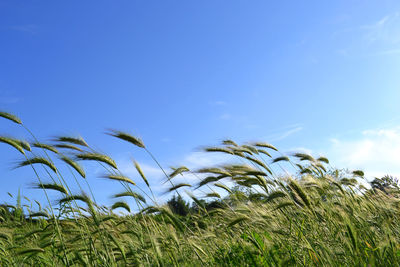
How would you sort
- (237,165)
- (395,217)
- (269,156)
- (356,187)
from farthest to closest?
(356,187), (269,156), (395,217), (237,165)

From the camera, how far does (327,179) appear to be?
4.28 m

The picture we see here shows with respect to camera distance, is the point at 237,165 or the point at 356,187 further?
the point at 356,187

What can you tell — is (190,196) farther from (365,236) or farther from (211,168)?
(365,236)

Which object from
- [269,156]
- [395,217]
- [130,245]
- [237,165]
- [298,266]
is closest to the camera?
[298,266]

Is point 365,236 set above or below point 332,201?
below

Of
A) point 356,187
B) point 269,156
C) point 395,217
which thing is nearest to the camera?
point 395,217

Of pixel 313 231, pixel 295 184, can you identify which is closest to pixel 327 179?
pixel 313 231

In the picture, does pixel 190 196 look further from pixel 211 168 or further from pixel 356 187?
pixel 356 187

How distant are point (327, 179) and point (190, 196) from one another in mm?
1708

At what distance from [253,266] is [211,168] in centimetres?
119

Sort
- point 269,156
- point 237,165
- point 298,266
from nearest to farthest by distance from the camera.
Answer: point 298,266
point 237,165
point 269,156

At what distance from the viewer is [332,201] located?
421cm

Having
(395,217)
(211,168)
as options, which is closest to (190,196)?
(211,168)

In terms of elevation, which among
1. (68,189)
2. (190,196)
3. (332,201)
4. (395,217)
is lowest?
(395,217)
